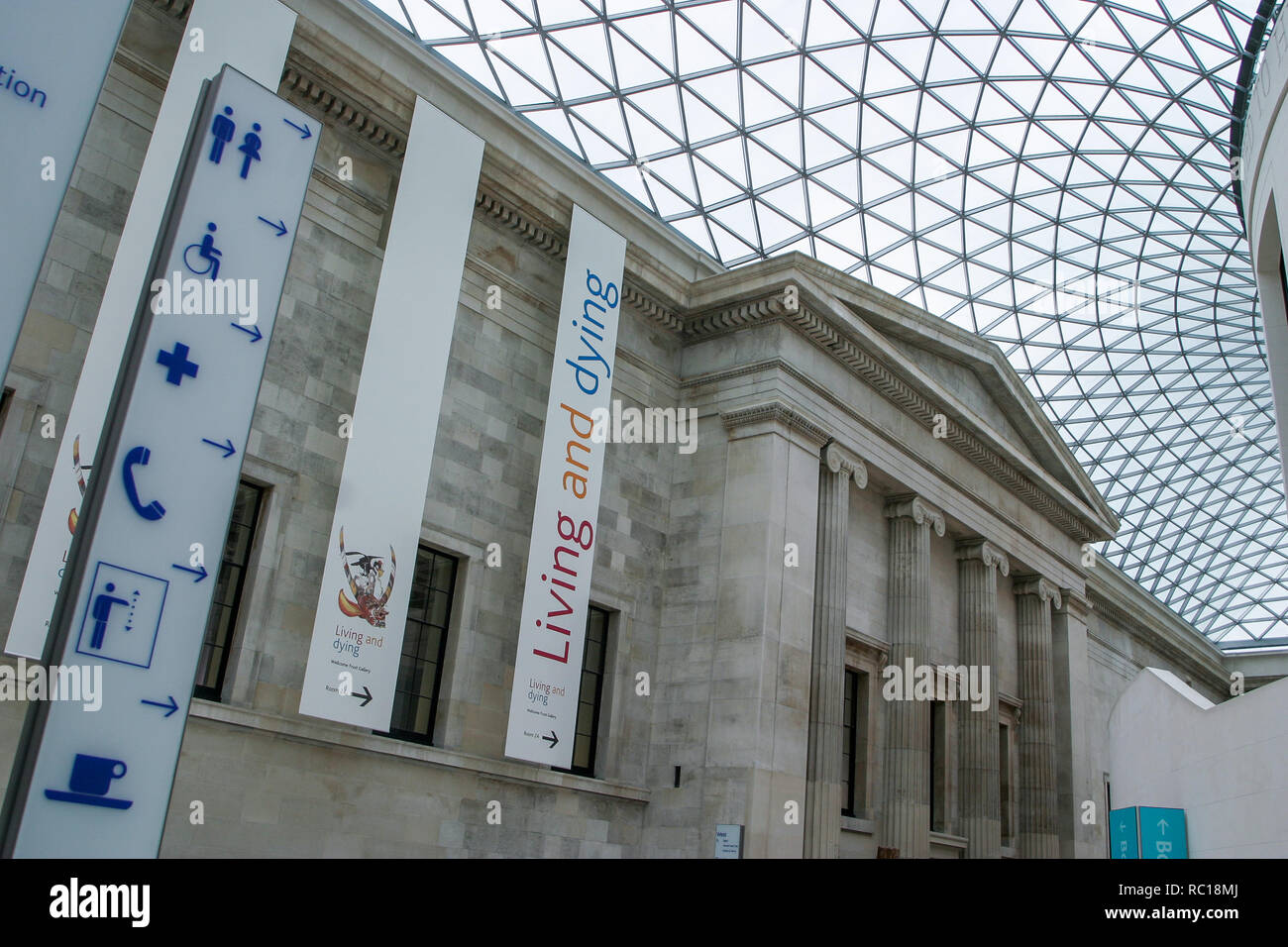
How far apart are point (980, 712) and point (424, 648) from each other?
19047mm

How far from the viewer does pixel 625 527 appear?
24.2 m

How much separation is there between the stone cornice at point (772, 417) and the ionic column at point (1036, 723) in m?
14.9

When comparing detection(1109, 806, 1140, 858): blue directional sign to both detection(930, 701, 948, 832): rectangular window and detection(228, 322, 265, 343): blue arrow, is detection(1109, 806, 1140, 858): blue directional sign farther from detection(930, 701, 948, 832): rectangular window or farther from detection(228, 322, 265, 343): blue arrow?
detection(228, 322, 265, 343): blue arrow

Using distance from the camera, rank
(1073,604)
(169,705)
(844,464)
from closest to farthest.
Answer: (169,705), (844,464), (1073,604)

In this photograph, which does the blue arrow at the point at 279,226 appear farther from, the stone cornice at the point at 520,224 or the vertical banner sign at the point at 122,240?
the stone cornice at the point at 520,224

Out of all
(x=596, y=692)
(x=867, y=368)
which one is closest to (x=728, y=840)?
(x=596, y=692)

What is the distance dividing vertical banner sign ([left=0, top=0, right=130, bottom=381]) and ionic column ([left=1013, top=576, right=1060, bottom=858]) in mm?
31943

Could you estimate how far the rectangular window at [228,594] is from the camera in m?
16.8

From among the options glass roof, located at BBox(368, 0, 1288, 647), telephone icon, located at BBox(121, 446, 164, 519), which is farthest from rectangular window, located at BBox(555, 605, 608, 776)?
glass roof, located at BBox(368, 0, 1288, 647)

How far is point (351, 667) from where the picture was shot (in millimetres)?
16844

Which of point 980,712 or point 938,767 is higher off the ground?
point 980,712

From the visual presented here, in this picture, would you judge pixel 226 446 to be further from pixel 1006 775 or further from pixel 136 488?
pixel 1006 775
